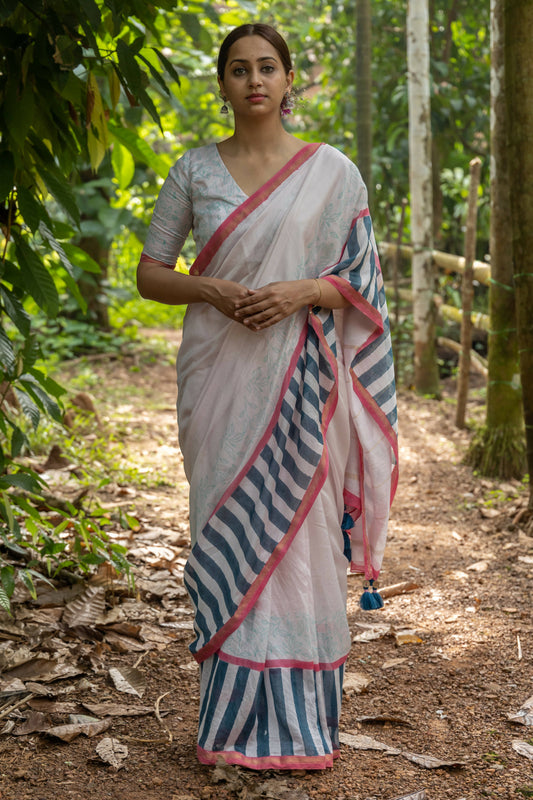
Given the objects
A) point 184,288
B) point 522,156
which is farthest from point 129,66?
point 522,156

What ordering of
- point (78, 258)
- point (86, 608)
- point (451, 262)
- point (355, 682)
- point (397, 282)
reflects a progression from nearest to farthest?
point (78, 258), point (355, 682), point (86, 608), point (451, 262), point (397, 282)

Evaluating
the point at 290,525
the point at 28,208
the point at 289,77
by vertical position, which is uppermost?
the point at 289,77

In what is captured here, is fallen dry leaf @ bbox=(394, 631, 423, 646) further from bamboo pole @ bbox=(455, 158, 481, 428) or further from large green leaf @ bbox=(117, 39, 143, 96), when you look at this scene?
bamboo pole @ bbox=(455, 158, 481, 428)

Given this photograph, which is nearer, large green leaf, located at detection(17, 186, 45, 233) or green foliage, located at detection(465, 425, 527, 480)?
large green leaf, located at detection(17, 186, 45, 233)

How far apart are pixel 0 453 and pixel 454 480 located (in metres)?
3.21

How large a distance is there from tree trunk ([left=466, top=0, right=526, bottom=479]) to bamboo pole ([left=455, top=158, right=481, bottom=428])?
0.94m

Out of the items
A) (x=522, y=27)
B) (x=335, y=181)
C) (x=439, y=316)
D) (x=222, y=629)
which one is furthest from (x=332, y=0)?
(x=222, y=629)

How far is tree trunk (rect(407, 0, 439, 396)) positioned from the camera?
22.0 feet

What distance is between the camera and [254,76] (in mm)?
2184

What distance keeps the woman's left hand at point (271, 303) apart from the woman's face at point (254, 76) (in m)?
0.49

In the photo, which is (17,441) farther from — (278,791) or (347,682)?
(347,682)

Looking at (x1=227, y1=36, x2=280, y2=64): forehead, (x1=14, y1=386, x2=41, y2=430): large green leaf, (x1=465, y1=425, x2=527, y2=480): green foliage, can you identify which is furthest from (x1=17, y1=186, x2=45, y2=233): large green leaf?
(x1=465, y1=425, x2=527, y2=480): green foliage

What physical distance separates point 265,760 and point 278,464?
0.75 m

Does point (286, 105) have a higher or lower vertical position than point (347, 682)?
higher
